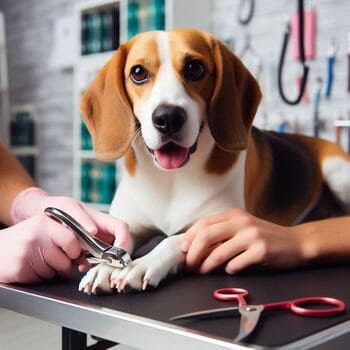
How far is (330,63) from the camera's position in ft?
7.27

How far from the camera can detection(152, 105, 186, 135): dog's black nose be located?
31.9 inches

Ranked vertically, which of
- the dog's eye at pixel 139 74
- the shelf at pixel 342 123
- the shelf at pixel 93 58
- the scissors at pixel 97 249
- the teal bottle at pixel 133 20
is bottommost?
the scissors at pixel 97 249

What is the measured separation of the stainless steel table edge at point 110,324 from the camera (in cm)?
47

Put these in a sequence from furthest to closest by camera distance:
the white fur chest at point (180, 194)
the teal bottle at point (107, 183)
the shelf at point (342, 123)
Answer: the teal bottle at point (107, 183)
the shelf at point (342, 123)
the white fur chest at point (180, 194)

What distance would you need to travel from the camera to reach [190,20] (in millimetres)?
2592

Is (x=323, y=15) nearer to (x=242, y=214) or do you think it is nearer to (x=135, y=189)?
(x=135, y=189)

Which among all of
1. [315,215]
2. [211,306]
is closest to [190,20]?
[315,215]

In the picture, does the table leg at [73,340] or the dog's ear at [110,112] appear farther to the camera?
the dog's ear at [110,112]

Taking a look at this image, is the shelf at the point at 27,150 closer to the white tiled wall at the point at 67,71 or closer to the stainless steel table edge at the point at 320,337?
the white tiled wall at the point at 67,71

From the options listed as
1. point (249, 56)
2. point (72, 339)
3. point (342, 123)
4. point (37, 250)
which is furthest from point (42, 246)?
point (249, 56)

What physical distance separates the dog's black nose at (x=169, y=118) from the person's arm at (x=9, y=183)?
1.09 ft

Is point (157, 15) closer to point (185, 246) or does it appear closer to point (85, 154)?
point (85, 154)

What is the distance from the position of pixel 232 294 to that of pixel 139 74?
1.41 feet

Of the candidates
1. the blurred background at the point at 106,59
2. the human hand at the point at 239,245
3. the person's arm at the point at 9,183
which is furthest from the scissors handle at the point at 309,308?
the blurred background at the point at 106,59
